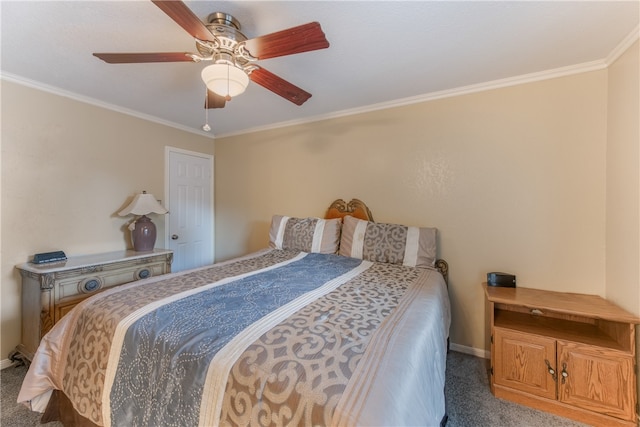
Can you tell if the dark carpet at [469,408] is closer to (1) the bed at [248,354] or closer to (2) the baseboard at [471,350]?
(2) the baseboard at [471,350]

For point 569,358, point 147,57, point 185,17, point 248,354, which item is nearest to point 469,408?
point 569,358

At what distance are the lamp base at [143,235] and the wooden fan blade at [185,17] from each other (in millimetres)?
2154

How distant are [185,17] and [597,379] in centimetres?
283

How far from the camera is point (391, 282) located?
1732 mm

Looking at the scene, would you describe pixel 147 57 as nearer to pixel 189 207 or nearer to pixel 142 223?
pixel 142 223

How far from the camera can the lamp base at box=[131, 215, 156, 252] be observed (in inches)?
105

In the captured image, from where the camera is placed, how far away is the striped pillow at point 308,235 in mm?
2519

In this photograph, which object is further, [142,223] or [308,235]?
[142,223]

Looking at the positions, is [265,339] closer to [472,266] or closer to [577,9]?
[472,266]

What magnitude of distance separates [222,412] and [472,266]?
216 centimetres

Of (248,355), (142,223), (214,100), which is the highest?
(214,100)

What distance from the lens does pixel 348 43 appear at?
64.0 inches

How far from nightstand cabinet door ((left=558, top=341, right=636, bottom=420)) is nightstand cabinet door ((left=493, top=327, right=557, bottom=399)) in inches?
2.1

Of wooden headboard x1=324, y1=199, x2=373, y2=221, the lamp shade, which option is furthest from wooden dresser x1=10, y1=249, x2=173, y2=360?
wooden headboard x1=324, y1=199, x2=373, y2=221
